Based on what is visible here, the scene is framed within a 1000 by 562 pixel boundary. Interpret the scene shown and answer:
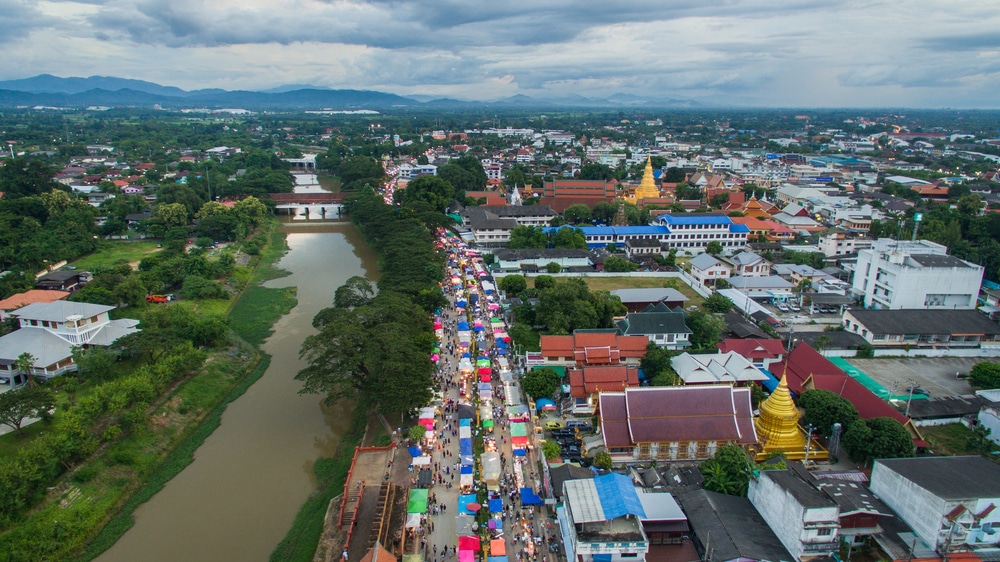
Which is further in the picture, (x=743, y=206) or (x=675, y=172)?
(x=675, y=172)

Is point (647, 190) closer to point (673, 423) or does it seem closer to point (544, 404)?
point (544, 404)

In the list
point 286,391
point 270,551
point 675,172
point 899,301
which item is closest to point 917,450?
point 899,301

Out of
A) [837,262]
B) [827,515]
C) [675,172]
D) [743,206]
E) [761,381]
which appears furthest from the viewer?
[675,172]

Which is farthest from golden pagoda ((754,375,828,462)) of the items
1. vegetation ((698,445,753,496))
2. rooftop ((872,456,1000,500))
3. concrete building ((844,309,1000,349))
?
concrete building ((844,309,1000,349))

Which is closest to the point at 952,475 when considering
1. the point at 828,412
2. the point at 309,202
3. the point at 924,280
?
the point at 828,412

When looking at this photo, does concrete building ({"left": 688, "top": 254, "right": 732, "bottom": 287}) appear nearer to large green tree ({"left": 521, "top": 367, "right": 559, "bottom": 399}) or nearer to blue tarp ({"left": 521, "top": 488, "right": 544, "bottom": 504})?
large green tree ({"left": 521, "top": 367, "right": 559, "bottom": 399})

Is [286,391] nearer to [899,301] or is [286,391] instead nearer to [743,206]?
[899,301]

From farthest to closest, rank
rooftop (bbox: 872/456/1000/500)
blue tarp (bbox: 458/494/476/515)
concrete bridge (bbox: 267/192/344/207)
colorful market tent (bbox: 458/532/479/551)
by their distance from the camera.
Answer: concrete bridge (bbox: 267/192/344/207), blue tarp (bbox: 458/494/476/515), colorful market tent (bbox: 458/532/479/551), rooftop (bbox: 872/456/1000/500)
